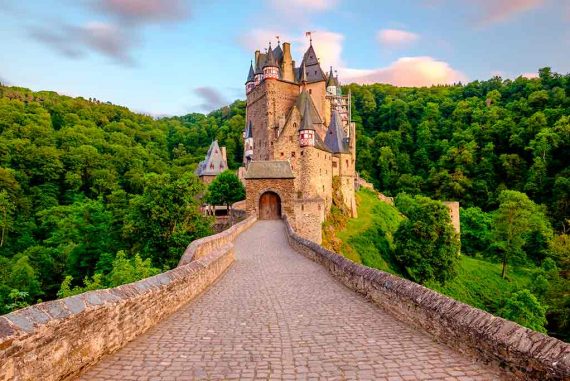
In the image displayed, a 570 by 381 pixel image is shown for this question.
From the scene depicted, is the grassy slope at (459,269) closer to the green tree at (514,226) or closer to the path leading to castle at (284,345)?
the green tree at (514,226)

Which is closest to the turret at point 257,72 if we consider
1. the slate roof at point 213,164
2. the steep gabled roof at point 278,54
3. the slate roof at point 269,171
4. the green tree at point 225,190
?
the steep gabled roof at point 278,54

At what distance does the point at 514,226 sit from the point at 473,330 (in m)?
46.6

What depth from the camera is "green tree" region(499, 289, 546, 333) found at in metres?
23.7

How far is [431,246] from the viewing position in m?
33.1

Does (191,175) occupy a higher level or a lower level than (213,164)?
lower

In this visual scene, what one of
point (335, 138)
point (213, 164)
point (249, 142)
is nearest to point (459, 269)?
point (335, 138)

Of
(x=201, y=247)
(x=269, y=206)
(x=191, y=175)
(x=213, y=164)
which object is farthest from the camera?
(x=213, y=164)

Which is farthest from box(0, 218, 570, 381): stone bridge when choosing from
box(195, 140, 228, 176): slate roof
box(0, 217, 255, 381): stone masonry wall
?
box(195, 140, 228, 176): slate roof

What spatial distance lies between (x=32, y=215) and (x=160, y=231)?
107 feet

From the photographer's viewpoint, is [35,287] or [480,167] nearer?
[35,287]

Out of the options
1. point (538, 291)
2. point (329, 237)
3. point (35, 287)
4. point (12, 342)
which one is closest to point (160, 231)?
point (35, 287)

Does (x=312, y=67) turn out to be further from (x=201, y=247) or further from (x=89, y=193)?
(x=201, y=247)

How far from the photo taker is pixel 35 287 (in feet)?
93.1

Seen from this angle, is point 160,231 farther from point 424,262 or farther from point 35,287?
point 424,262
